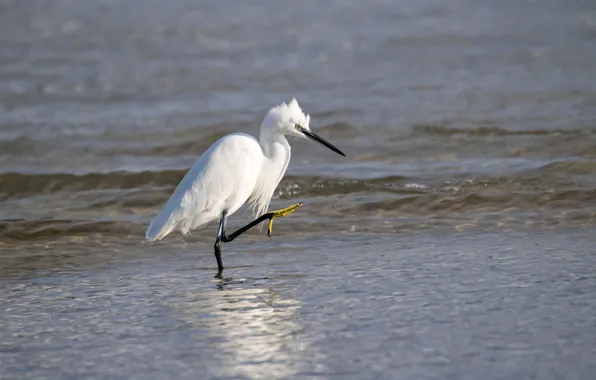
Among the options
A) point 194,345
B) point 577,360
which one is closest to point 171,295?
point 194,345

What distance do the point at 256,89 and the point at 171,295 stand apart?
7692 millimetres

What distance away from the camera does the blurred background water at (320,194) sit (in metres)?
4.29

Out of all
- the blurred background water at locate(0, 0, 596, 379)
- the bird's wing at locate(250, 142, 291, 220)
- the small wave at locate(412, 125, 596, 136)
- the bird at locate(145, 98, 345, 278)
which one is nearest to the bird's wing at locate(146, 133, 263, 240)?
the bird at locate(145, 98, 345, 278)

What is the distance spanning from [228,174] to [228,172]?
0.01 meters

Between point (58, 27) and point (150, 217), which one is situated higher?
point (58, 27)

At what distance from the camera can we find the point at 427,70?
44.0 ft

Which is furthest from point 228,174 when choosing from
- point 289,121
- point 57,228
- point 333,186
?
point 333,186

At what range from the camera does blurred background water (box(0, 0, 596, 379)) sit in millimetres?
4289

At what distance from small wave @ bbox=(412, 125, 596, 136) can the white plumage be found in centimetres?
436

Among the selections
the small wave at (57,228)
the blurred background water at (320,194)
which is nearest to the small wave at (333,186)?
the blurred background water at (320,194)

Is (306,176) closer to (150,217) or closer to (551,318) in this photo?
(150,217)

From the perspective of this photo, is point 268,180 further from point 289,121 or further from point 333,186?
point 333,186

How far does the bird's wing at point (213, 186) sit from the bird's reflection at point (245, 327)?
0.62 meters

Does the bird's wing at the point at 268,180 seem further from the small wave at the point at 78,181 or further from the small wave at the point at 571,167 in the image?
the small wave at the point at 571,167
